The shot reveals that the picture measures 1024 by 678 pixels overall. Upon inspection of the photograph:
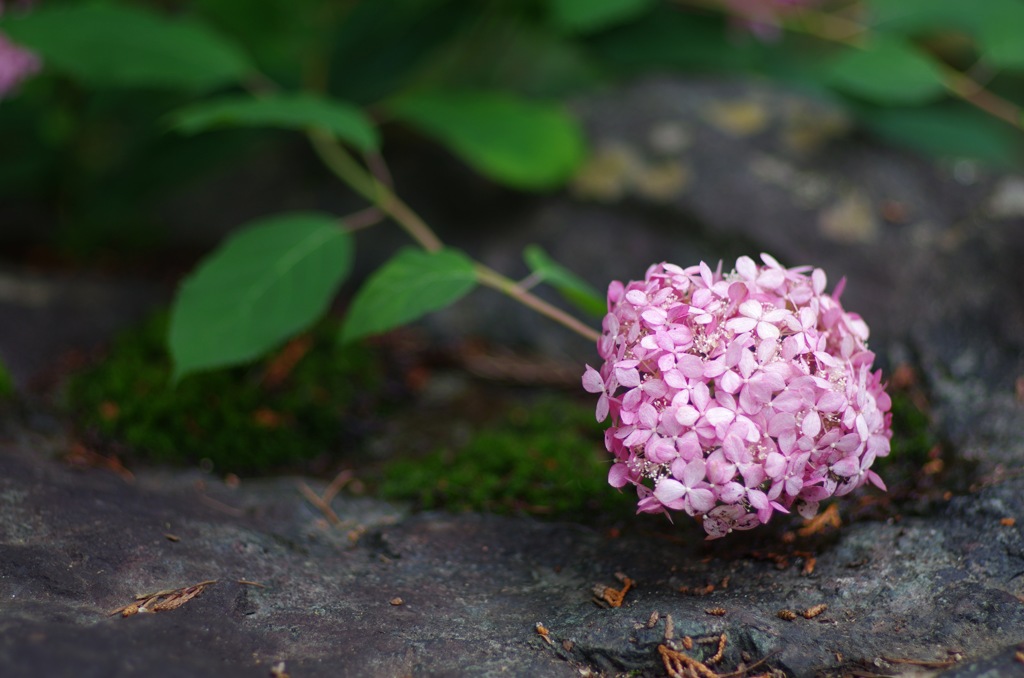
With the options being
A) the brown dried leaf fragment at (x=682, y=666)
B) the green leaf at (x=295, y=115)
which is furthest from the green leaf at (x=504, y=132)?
the brown dried leaf fragment at (x=682, y=666)

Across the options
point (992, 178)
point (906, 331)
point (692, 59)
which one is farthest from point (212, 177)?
point (992, 178)

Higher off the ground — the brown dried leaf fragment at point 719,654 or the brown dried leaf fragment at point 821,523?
the brown dried leaf fragment at point 821,523

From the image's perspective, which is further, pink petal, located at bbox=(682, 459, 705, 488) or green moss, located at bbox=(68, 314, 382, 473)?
green moss, located at bbox=(68, 314, 382, 473)

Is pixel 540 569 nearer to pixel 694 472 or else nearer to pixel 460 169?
pixel 694 472

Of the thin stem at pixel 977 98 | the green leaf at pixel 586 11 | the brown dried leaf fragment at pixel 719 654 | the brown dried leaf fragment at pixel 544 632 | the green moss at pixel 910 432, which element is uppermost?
the green leaf at pixel 586 11

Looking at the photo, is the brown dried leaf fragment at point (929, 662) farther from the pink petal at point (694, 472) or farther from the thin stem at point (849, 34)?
the thin stem at point (849, 34)

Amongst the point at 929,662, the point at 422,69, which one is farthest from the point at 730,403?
the point at 422,69

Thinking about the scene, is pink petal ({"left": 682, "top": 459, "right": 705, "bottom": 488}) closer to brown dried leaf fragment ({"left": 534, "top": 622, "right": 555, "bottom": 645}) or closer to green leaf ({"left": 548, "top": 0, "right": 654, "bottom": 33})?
brown dried leaf fragment ({"left": 534, "top": 622, "right": 555, "bottom": 645})

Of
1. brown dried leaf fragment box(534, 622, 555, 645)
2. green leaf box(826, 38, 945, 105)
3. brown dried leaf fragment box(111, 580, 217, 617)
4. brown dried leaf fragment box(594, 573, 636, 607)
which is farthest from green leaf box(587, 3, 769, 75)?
brown dried leaf fragment box(111, 580, 217, 617)
